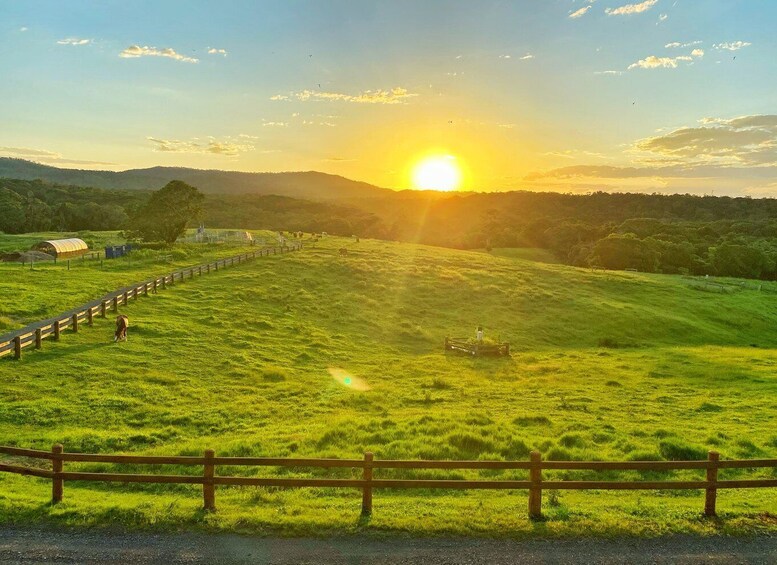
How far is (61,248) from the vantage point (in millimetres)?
68500

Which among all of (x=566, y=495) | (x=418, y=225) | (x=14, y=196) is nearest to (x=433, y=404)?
(x=566, y=495)

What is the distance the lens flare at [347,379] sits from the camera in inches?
1071

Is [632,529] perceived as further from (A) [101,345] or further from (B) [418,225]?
(B) [418,225]

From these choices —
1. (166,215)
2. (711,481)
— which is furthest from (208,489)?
(166,215)

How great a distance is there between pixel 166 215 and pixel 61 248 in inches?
552

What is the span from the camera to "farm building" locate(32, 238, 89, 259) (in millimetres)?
67031

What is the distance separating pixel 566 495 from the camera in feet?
44.0

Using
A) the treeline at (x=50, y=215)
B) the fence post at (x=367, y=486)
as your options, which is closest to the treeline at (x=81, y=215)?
the treeline at (x=50, y=215)

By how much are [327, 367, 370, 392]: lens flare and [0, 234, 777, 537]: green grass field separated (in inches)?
20.3

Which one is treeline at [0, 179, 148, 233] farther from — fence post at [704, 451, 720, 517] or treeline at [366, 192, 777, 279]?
fence post at [704, 451, 720, 517]

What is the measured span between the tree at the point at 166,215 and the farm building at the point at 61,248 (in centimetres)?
785

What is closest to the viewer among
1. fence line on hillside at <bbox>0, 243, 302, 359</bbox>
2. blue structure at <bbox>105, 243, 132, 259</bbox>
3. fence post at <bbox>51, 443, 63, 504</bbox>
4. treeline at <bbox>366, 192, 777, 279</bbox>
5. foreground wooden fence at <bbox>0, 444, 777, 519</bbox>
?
foreground wooden fence at <bbox>0, 444, 777, 519</bbox>

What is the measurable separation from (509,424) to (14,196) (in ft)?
475

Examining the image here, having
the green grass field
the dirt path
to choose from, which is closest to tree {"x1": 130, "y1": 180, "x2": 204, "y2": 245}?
the green grass field
